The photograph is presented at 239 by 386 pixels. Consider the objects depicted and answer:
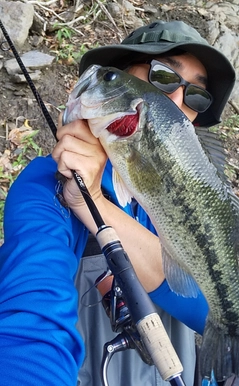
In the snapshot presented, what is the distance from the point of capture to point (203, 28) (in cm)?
750

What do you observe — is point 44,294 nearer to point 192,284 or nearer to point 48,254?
point 48,254

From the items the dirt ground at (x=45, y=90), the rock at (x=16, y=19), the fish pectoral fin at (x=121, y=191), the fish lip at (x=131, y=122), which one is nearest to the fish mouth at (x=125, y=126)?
the fish lip at (x=131, y=122)

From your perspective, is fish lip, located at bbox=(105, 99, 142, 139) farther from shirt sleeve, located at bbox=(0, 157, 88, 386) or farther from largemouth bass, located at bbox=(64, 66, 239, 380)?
shirt sleeve, located at bbox=(0, 157, 88, 386)

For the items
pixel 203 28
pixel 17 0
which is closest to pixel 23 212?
pixel 17 0

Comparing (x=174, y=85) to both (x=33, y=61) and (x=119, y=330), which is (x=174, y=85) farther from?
(x=33, y=61)

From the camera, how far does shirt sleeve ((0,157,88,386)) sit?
1390 mm

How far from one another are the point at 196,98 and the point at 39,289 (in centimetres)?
155

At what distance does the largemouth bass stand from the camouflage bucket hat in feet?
1.97

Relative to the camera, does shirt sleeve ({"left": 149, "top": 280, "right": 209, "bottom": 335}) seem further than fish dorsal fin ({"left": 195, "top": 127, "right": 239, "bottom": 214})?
Yes

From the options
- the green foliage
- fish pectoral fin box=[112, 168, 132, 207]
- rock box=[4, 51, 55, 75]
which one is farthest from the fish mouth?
rock box=[4, 51, 55, 75]

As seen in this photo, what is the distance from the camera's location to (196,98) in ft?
8.23

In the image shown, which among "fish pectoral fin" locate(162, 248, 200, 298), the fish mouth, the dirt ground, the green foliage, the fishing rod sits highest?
the fish mouth

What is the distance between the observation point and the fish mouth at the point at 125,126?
1.76 meters

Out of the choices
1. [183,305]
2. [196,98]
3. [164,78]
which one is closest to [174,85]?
[164,78]
